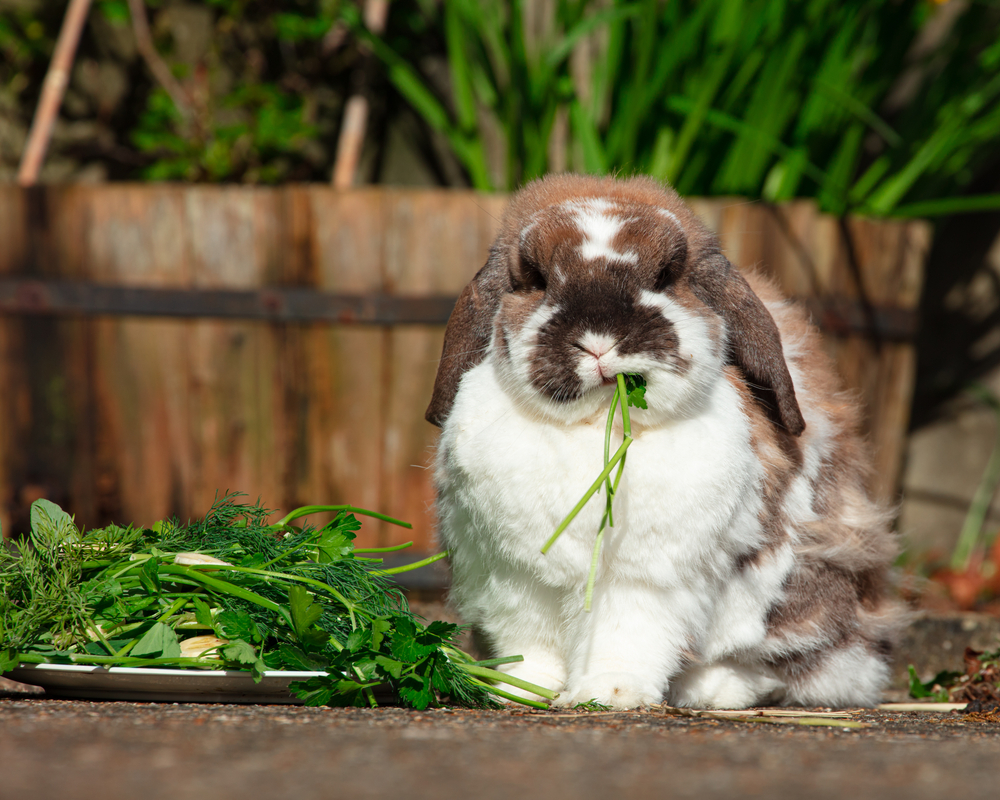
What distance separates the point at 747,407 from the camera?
→ 6.75 feet

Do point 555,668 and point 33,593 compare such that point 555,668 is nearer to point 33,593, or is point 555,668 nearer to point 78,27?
point 33,593

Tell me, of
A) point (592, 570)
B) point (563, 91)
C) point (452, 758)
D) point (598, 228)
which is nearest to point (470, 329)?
point (598, 228)

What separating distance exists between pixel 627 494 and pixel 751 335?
0.47 meters

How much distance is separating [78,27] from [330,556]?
3.09 metres

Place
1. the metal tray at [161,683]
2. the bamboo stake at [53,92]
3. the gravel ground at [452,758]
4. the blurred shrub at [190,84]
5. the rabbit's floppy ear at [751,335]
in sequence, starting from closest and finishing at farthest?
1. the gravel ground at [452,758]
2. the metal tray at [161,683]
3. the rabbit's floppy ear at [751,335]
4. the bamboo stake at [53,92]
5. the blurred shrub at [190,84]

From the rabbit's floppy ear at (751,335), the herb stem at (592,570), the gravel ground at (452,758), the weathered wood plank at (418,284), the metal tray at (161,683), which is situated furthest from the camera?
the weathered wood plank at (418,284)

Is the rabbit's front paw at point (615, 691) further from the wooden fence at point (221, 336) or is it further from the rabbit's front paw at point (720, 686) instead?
the wooden fence at point (221, 336)

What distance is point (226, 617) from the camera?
175 centimetres

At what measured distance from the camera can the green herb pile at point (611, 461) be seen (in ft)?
5.86

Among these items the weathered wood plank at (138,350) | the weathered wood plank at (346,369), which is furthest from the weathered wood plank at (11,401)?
the weathered wood plank at (346,369)

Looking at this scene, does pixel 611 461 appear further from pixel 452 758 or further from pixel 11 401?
pixel 11 401

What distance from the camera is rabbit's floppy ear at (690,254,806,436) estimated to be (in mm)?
2059

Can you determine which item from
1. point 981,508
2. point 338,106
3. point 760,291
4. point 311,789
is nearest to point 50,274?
point 338,106

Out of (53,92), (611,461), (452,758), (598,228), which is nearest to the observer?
(452,758)
